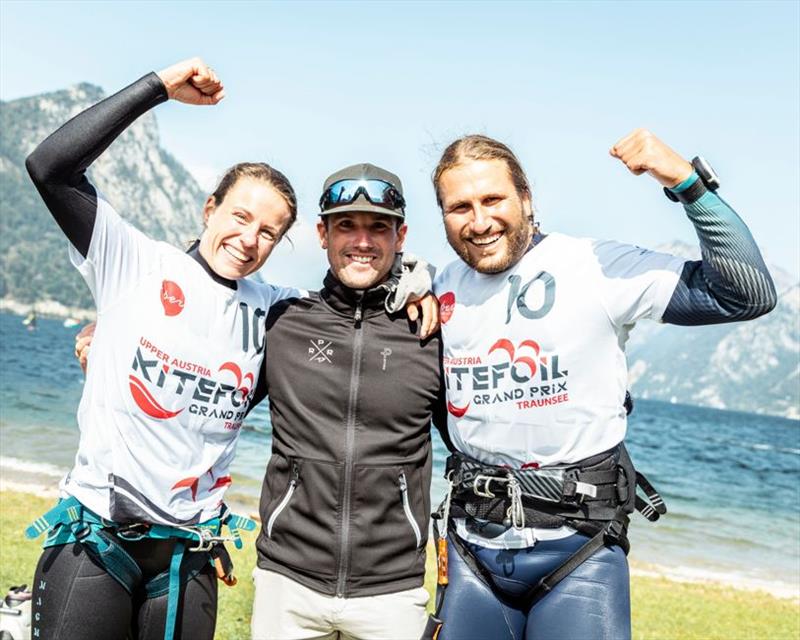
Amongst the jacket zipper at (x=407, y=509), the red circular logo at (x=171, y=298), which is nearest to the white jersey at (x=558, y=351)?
the jacket zipper at (x=407, y=509)

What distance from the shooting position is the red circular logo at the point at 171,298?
4660mm

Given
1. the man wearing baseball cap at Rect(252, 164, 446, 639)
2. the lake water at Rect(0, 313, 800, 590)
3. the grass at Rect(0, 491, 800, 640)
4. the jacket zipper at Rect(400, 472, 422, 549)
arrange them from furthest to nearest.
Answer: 1. the lake water at Rect(0, 313, 800, 590)
2. the grass at Rect(0, 491, 800, 640)
3. the jacket zipper at Rect(400, 472, 422, 549)
4. the man wearing baseball cap at Rect(252, 164, 446, 639)

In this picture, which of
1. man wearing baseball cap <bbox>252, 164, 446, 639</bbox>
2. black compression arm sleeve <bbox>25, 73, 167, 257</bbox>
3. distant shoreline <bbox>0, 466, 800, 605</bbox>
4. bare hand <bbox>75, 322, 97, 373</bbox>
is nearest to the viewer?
black compression arm sleeve <bbox>25, 73, 167, 257</bbox>

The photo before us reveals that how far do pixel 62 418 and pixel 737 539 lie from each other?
36.1m

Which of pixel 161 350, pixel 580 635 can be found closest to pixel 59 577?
pixel 161 350

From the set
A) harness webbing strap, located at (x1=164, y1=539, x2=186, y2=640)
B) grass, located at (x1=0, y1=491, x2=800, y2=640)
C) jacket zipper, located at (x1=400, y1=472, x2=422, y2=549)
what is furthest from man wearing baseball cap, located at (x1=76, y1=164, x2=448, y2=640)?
grass, located at (x1=0, y1=491, x2=800, y2=640)

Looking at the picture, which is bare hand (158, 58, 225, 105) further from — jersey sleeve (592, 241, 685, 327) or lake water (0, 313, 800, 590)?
lake water (0, 313, 800, 590)

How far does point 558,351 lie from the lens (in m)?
4.39

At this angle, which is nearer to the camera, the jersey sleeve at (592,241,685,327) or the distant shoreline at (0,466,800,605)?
the jersey sleeve at (592,241,685,327)

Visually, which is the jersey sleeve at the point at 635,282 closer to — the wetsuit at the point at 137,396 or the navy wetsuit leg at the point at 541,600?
the navy wetsuit leg at the point at 541,600

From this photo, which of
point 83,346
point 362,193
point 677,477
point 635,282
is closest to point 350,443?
point 362,193

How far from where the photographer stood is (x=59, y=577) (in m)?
4.36

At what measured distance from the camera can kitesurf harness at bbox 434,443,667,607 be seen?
4.36 meters

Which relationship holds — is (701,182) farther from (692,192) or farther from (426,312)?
(426,312)
